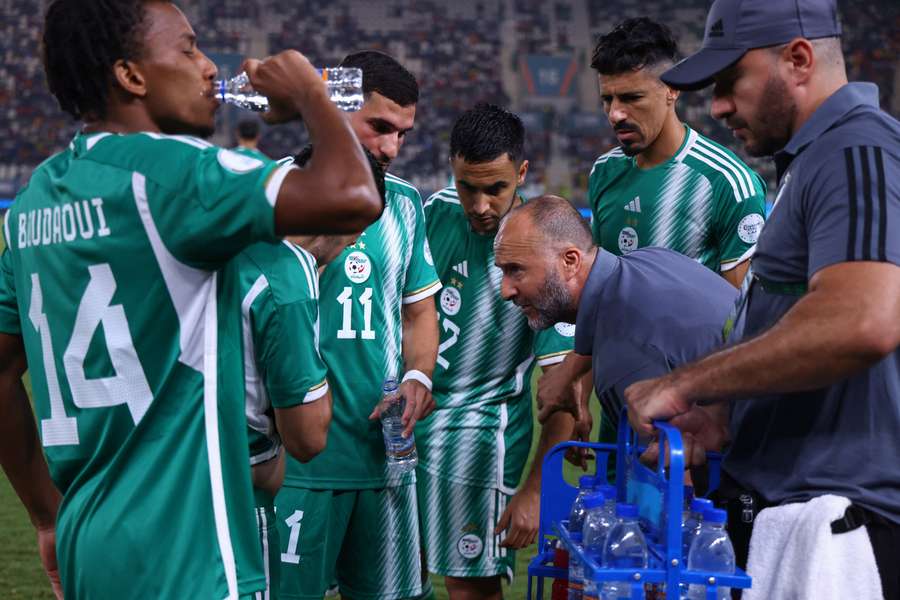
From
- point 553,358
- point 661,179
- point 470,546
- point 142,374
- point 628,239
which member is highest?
point 142,374

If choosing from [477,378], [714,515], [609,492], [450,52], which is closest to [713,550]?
[714,515]

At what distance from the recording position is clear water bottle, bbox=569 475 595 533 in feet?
8.63

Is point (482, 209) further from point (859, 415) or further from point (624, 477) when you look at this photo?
point (859, 415)

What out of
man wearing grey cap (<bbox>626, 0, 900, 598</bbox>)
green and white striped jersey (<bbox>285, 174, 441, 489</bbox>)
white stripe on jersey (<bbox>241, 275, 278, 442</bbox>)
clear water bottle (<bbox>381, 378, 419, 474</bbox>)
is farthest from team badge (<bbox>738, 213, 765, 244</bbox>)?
white stripe on jersey (<bbox>241, 275, 278, 442</bbox>)

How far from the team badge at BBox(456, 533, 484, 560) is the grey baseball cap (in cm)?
245

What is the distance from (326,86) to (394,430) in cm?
192

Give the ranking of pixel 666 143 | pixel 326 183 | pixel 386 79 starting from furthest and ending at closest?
pixel 666 143 < pixel 386 79 < pixel 326 183

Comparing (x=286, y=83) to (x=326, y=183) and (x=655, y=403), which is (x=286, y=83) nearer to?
(x=326, y=183)

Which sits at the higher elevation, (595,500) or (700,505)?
(700,505)

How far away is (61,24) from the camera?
212 cm

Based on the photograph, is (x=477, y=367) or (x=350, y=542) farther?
(x=477, y=367)

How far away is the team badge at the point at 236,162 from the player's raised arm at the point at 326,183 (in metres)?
0.08

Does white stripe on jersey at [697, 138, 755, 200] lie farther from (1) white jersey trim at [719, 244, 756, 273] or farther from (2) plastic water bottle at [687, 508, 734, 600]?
(2) plastic water bottle at [687, 508, 734, 600]

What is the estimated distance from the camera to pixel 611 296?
302 centimetres
